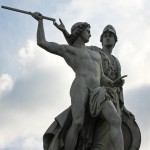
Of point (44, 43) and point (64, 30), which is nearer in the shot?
point (44, 43)

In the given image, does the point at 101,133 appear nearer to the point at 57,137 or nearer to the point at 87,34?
the point at 57,137

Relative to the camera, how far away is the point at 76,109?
14.2m

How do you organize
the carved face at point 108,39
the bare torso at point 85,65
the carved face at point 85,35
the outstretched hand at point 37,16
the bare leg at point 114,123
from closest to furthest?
the bare leg at point 114,123
the bare torso at point 85,65
the outstretched hand at point 37,16
the carved face at point 85,35
the carved face at point 108,39

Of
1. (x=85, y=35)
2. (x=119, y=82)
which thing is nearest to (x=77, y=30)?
(x=85, y=35)

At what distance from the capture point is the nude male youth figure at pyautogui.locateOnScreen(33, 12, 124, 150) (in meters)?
13.9

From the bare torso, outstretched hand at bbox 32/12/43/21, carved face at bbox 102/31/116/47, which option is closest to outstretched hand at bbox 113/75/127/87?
the bare torso

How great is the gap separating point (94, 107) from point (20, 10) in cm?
309

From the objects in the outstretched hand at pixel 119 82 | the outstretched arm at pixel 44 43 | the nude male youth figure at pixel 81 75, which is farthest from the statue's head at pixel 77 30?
the outstretched hand at pixel 119 82

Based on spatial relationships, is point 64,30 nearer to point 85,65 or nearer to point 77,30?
point 77,30

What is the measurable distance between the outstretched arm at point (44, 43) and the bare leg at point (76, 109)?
93cm

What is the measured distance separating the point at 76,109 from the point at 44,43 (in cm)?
189

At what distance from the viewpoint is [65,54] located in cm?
1488

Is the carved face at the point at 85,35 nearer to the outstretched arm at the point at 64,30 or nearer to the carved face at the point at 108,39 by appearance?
the outstretched arm at the point at 64,30

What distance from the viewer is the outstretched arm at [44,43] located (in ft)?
48.4
